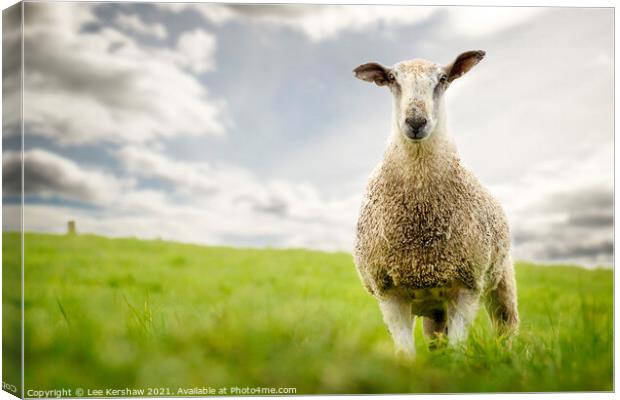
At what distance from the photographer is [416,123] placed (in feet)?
16.4

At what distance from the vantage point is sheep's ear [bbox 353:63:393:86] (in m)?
5.42

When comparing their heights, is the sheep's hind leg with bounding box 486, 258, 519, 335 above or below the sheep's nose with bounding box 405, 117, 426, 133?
below

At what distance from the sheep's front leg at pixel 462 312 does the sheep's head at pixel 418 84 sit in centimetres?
130

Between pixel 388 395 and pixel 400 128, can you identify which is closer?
pixel 388 395

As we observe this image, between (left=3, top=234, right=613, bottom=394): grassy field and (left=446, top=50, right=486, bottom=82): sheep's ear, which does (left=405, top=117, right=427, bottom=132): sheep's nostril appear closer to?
(left=446, top=50, right=486, bottom=82): sheep's ear

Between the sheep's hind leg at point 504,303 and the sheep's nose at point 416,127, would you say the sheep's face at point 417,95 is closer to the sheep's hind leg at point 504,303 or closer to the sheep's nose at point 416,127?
the sheep's nose at point 416,127

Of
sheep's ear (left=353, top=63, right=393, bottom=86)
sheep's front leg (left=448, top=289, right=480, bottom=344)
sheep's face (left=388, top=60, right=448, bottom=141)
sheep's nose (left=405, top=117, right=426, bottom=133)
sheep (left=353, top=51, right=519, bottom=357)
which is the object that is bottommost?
sheep's front leg (left=448, top=289, right=480, bottom=344)

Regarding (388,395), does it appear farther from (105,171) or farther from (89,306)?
(105,171)

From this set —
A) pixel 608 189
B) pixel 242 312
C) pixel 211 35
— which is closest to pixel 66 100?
pixel 211 35

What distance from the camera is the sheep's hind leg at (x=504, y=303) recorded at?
6188 millimetres

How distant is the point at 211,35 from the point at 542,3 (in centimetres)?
296

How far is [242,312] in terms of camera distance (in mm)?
4422

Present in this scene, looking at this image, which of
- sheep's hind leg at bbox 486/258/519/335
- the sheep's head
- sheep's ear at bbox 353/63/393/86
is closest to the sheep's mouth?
the sheep's head

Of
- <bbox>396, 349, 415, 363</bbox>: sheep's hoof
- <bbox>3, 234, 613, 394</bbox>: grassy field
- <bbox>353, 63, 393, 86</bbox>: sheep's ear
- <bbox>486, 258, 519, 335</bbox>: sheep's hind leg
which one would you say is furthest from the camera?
<bbox>486, 258, 519, 335</bbox>: sheep's hind leg
